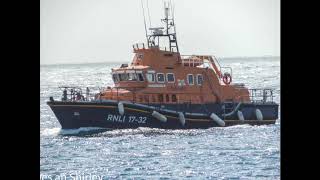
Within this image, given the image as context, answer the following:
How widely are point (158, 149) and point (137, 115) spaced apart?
2.74 ft

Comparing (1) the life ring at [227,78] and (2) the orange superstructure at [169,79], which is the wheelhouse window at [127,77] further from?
(1) the life ring at [227,78]

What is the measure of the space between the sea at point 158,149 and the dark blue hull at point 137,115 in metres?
0.30

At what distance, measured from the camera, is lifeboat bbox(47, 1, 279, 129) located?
9.65 metres

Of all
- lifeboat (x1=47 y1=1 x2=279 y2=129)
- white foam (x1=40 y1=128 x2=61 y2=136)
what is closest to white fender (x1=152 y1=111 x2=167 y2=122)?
lifeboat (x1=47 y1=1 x2=279 y2=129)

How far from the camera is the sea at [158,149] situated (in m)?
9.09

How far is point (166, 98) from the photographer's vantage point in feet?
33.8

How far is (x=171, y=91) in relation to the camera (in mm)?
10469

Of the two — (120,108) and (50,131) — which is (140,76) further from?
(50,131)

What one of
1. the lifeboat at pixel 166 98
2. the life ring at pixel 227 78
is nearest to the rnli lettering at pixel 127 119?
the lifeboat at pixel 166 98

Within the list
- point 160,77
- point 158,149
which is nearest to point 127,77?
point 160,77

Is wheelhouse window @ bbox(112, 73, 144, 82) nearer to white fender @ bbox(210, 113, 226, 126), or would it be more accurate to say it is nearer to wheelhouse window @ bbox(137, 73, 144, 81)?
wheelhouse window @ bbox(137, 73, 144, 81)

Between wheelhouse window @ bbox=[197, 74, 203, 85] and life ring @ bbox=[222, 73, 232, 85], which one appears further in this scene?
wheelhouse window @ bbox=[197, 74, 203, 85]
